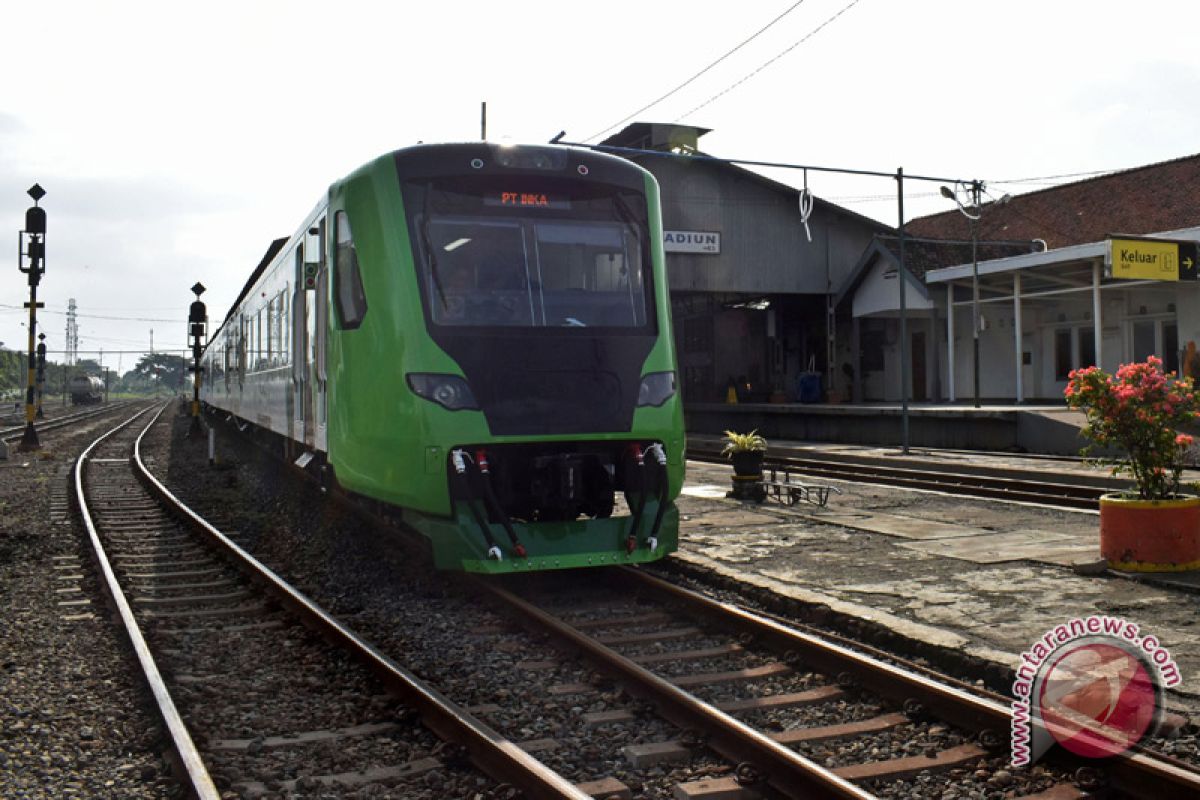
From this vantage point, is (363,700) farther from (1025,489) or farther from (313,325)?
(1025,489)

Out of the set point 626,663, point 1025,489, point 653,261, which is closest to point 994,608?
point 626,663

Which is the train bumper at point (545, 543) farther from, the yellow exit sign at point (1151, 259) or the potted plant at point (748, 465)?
the yellow exit sign at point (1151, 259)

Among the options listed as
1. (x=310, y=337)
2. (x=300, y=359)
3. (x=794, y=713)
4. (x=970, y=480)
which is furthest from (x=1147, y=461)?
(x=300, y=359)

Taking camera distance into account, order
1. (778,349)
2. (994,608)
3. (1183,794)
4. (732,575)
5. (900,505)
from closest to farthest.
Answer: (1183,794) → (994,608) → (732,575) → (900,505) → (778,349)

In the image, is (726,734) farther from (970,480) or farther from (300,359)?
(970,480)

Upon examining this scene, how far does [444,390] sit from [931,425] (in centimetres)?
1785

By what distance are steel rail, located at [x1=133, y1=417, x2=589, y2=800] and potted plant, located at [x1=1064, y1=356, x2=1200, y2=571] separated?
5.14 metres

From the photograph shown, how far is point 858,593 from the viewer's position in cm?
697

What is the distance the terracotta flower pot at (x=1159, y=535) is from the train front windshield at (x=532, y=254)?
3681 millimetres

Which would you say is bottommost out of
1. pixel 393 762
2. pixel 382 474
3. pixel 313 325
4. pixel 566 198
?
pixel 393 762

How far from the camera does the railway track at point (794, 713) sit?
3.81 metres

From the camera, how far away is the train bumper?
6.73m

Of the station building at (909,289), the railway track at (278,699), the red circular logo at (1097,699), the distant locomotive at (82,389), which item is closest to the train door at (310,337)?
the railway track at (278,699)

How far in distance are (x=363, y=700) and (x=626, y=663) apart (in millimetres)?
1267
